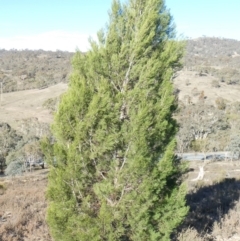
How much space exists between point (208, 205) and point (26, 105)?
4135 inches

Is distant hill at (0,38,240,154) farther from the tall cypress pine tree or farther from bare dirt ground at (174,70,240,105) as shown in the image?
the tall cypress pine tree

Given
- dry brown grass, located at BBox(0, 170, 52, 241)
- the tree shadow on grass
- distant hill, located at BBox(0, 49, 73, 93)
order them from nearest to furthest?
dry brown grass, located at BBox(0, 170, 52, 241)
the tree shadow on grass
distant hill, located at BBox(0, 49, 73, 93)

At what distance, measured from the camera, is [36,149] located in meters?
47.1

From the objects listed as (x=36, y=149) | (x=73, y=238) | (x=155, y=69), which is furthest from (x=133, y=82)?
(x=36, y=149)

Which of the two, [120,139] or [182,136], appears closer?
[120,139]

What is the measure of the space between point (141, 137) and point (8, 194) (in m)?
→ 12.7

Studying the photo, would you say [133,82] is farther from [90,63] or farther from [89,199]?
[89,199]

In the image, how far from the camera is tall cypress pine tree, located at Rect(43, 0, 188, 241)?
6781 millimetres

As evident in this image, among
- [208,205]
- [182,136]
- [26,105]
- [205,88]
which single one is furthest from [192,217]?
[205,88]

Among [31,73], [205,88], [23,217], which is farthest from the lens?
[31,73]

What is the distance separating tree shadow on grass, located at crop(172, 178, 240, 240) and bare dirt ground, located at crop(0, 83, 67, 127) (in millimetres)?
78763

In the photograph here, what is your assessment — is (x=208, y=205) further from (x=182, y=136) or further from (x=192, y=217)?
(x=182, y=136)

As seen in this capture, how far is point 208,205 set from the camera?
42.0 feet

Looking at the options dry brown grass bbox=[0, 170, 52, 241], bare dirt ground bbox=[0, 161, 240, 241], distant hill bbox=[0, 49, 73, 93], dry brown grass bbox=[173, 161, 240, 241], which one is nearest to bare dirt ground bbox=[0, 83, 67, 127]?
distant hill bbox=[0, 49, 73, 93]
